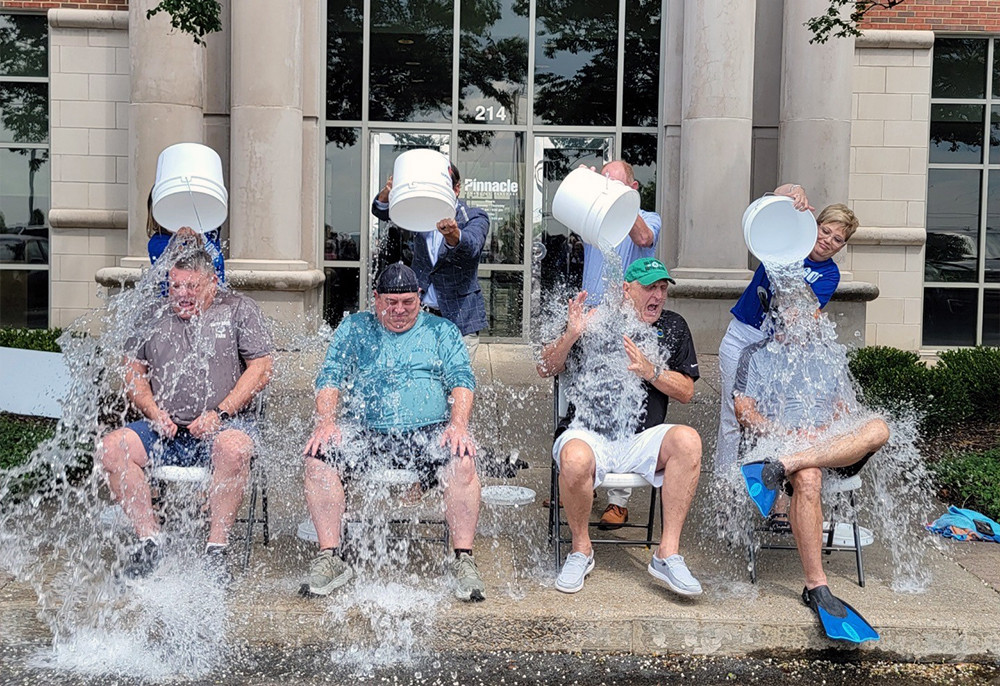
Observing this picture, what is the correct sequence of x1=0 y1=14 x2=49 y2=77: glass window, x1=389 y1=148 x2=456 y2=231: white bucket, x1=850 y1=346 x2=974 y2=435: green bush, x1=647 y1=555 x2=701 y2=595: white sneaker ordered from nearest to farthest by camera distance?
x1=647 y1=555 x2=701 y2=595: white sneaker < x1=389 y1=148 x2=456 y2=231: white bucket < x1=850 y1=346 x2=974 y2=435: green bush < x1=0 y1=14 x2=49 y2=77: glass window

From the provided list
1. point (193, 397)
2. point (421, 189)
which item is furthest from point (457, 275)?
point (193, 397)

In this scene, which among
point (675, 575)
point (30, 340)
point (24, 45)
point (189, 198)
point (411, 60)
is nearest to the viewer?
point (675, 575)

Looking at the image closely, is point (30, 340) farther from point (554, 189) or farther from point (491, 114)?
point (554, 189)

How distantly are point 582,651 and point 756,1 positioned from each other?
8.96 metres

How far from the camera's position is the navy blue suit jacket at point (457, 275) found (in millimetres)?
5531

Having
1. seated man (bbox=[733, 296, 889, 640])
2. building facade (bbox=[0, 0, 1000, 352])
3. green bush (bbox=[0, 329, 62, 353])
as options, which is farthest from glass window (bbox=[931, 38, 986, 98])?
green bush (bbox=[0, 329, 62, 353])

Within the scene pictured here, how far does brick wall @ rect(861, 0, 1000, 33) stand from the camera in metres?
11.4

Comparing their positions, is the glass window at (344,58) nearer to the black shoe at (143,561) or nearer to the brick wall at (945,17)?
the brick wall at (945,17)

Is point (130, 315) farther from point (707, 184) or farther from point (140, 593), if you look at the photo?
point (707, 184)

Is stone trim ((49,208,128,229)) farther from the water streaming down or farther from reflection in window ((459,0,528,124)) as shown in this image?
the water streaming down

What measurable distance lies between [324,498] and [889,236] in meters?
9.09

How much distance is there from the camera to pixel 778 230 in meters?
5.06

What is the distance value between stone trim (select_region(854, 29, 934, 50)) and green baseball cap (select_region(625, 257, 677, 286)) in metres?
7.82

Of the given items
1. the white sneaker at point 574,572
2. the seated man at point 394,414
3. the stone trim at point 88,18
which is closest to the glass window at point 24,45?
the stone trim at point 88,18
